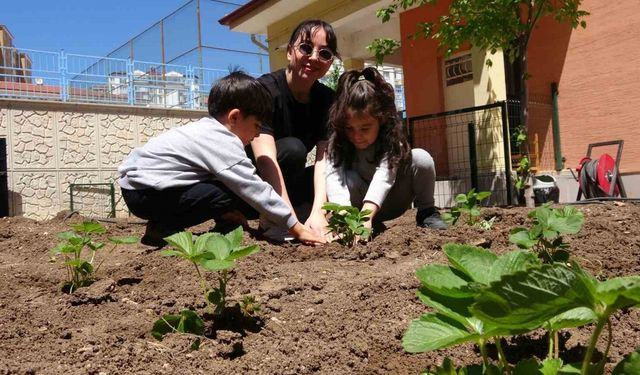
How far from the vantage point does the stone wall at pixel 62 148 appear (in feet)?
29.4

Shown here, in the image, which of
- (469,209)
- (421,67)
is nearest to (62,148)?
(421,67)

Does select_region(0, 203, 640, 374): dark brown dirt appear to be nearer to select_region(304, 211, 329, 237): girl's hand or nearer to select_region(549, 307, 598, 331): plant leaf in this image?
select_region(304, 211, 329, 237): girl's hand

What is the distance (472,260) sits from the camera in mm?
675

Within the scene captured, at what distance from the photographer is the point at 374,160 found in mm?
2662

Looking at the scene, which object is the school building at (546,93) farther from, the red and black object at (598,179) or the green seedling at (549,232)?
the green seedling at (549,232)

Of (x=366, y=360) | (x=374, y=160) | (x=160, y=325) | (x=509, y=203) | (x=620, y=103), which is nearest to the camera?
(x=366, y=360)

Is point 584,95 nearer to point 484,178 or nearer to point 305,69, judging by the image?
point 484,178

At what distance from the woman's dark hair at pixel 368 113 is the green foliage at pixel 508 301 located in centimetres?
186

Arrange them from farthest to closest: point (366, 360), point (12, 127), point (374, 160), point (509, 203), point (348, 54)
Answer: point (348, 54), point (12, 127), point (509, 203), point (374, 160), point (366, 360)

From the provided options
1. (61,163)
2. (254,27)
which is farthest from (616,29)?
(61,163)

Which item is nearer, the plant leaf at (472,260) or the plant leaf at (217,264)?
the plant leaf at (472,260)

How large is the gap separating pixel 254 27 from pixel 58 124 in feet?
13.1

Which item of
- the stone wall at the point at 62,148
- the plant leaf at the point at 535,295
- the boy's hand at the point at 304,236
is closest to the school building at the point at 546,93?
the boy's hand at the point at 304,236

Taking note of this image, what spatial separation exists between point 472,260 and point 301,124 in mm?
2347
